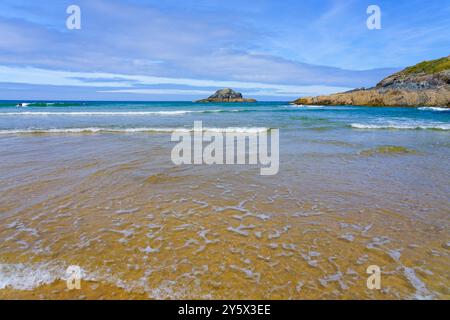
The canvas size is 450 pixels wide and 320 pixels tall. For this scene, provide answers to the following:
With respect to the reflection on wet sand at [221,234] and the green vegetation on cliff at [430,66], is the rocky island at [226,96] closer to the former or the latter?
the green vegetation on cliff at [430,66]

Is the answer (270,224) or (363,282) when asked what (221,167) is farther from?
(363,282)

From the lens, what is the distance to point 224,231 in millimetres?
4188

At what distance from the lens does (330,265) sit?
333 centimetres

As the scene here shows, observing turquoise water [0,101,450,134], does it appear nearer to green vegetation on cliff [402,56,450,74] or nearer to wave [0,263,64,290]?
wave [0,263,64,290]

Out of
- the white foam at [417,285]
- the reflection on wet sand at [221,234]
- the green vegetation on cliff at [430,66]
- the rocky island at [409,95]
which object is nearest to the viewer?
the white foam at [417,285]

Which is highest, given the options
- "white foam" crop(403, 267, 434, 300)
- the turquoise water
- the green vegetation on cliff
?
the green vegetation on cliff

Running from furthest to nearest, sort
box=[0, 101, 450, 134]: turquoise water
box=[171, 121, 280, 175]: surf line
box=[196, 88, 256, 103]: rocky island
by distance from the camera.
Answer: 1. box=[196, 88, 256, 103]: rocky island
2. box=[0, 101, 450, 134]: turquoise water
3. box=[171, 121, 280, 175]: surf line

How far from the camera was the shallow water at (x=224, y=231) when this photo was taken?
3000 millimetres

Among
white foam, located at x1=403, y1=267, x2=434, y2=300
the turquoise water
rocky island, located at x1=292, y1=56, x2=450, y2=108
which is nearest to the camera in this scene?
white foam, located at x1=403, y1=267, x2=434, y2=300

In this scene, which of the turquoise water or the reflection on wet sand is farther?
the turquoise water

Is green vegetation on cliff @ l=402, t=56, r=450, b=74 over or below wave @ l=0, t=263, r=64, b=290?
over

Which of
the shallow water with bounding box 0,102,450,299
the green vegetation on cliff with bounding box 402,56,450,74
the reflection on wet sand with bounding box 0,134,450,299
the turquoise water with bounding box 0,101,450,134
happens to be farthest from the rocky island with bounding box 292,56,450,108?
the reflection on wet sand with bounding box 0,134,450,299

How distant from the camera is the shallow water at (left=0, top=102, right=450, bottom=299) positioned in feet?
9.84

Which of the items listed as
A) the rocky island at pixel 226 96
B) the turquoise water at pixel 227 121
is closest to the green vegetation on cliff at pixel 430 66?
the turquoise water at pixel 227 121
